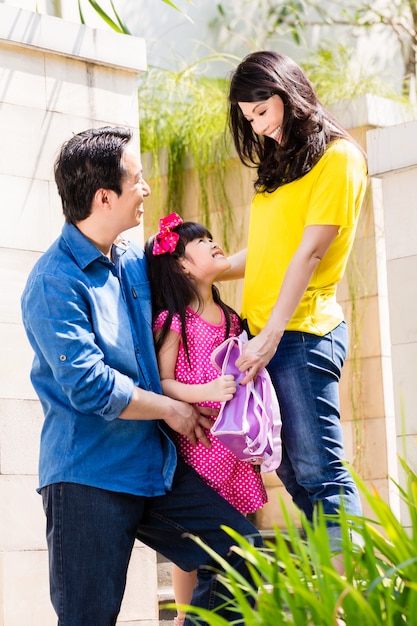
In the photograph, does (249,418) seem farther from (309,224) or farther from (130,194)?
(130,194)

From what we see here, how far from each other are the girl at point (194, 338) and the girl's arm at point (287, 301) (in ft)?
0.25

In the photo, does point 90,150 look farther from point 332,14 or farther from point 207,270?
point 332,14

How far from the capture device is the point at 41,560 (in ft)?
12.8

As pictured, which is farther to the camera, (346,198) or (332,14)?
(332,14)

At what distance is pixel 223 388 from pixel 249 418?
0.11m

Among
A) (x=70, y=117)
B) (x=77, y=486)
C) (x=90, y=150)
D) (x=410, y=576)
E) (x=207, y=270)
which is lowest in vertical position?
(x=410, y=576)

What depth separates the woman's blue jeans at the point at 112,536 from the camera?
108 inches

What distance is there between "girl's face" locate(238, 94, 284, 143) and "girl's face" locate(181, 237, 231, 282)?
0.35 meters

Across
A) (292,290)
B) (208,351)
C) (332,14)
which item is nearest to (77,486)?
(208,351)

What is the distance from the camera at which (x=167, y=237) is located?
123 inches

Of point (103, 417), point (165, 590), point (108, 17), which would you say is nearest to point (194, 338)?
point (103, 417)

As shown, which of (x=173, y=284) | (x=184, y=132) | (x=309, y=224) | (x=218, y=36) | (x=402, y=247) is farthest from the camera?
(x=218, y=36)

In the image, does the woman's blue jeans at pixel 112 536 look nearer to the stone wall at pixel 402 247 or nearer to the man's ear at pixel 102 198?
the man's ear at pixel 102 198

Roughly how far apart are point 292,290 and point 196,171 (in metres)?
3.24
